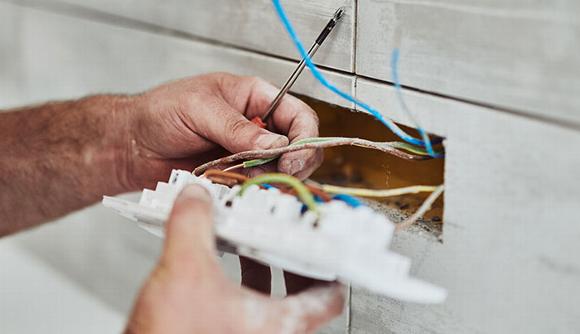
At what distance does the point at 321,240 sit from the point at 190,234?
0.14 metres

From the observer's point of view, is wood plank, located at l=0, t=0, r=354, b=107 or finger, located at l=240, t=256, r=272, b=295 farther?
wood plank, located at l=0, t=0, r=354, b=107

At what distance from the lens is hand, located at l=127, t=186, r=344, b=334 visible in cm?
68

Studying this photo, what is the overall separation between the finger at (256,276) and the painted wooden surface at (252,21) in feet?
1.03

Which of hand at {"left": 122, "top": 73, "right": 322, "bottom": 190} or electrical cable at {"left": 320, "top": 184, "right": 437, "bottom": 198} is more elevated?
hand at {"left": 122, "top": 73, "right": 322, "bottom": 190}

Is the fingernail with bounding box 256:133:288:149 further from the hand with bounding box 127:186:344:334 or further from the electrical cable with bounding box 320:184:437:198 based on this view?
the hand with bounding box 127:186:344:334

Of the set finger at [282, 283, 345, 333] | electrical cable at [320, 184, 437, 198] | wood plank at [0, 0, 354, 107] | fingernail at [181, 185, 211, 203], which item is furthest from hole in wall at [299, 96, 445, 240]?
fingernail at [181, 185, 211, 203]

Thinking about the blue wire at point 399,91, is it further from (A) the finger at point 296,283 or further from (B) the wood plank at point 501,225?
(A) the finger at point 296,283

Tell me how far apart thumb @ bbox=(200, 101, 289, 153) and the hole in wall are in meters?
0.15

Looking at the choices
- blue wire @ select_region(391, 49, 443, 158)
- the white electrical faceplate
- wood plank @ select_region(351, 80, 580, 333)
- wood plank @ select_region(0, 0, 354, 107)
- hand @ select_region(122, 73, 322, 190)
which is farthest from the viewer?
wood plank @ select_region(0, 0, 354, 107)

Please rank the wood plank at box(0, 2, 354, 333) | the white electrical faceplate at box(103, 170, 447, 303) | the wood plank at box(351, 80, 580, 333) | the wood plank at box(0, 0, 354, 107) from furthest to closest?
1. the wood plank at box(0, 2, 354, 333)
2. the wood plank at box(0, 0, 354, 107)
3. the wood plank at box(351, 80, 580, 333)
4. the white electrical faceplate at box(103, 170, 447, 303)

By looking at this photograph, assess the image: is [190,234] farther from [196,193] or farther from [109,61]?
[109,61]

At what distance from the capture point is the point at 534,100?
2.47 feet

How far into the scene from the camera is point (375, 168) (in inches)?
46.3

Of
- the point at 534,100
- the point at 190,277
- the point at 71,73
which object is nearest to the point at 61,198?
the point at 71,73
